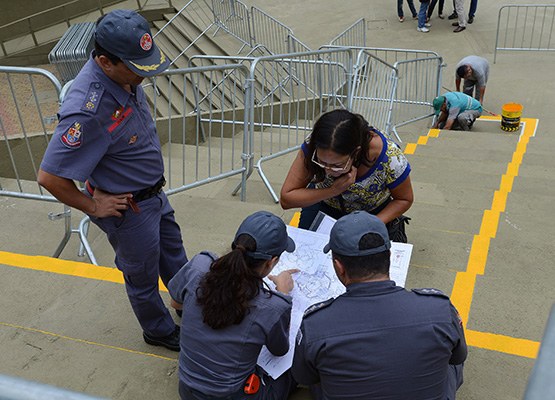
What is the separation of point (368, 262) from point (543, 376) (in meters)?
1.26

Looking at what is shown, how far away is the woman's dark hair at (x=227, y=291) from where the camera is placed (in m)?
2.08

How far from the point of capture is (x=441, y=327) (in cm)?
188

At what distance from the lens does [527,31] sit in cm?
1284

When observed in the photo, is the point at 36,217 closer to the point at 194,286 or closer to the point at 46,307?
the point at 46,307

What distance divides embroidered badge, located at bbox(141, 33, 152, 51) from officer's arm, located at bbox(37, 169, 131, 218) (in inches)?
27.3

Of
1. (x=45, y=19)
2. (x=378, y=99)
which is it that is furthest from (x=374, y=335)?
(x=45, y=19)

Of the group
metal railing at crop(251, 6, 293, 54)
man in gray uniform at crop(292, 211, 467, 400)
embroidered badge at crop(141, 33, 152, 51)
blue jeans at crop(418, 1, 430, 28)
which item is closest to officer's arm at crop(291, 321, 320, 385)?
man in gray uniform at crop(292, 211, 467, 400)

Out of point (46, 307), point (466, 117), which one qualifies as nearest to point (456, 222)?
point (46, 307)

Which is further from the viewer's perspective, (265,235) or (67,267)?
(67,267)

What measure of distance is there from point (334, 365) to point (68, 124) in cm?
150

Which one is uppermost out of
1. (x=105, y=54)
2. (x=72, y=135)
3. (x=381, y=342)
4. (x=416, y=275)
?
(x=105, y=54)

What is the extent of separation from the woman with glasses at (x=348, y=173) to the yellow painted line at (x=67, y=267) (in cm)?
116

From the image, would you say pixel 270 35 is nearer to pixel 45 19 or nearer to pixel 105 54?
pixel 45 19

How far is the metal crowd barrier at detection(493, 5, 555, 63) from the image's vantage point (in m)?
12.3
